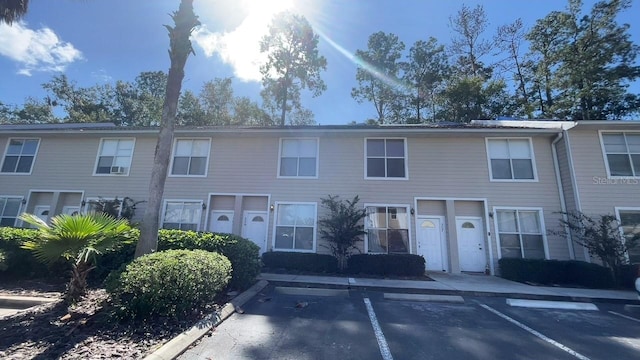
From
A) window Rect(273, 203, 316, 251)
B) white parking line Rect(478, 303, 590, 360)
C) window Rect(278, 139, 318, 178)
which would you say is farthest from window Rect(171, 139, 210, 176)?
white parking line Rect(478, 303, 590, 360)

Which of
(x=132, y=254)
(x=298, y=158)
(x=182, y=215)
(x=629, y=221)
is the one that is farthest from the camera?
(x=298, y=158)

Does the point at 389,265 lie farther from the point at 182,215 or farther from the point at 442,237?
the point at 182,215

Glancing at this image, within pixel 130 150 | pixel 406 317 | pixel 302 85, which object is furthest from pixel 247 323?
pixel 302 85

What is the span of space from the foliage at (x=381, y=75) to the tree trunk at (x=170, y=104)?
848 inches

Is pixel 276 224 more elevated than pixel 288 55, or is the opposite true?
pixel 288 55

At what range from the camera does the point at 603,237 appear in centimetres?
968

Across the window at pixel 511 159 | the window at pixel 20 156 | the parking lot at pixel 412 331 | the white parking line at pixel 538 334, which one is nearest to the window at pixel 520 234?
the window at pixel 511 159

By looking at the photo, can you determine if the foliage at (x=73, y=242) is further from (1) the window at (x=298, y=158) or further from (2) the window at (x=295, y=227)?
(1) the window at (x=298, y=158)

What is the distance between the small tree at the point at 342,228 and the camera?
36.1 feet

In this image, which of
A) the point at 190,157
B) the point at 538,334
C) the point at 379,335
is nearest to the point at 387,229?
the point at 538,334

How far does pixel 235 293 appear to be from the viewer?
6.59m

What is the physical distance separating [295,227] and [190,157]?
577cm

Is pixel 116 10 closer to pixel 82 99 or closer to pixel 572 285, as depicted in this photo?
pixel 572 285

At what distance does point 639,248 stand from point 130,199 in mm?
19585
